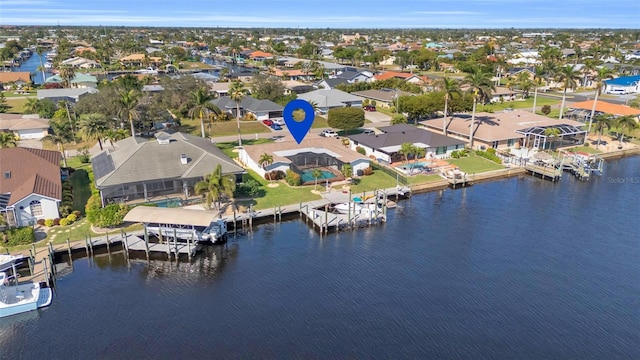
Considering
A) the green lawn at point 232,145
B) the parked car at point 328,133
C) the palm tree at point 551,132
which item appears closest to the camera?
the green lawn at point 232,145

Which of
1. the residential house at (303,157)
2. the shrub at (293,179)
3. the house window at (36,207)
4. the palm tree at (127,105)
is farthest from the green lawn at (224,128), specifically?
the house window at (36,207)

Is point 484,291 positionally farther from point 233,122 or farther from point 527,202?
point 233,122

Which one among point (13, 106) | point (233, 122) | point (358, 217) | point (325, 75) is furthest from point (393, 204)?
point (325, 75)

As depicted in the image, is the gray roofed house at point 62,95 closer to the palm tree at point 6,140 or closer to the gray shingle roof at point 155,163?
the palm tree at point 6,140

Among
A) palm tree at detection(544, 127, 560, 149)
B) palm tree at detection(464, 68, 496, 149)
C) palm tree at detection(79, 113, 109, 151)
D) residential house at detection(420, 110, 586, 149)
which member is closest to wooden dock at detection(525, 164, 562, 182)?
residential house at detection(420, 110, 586, 149)

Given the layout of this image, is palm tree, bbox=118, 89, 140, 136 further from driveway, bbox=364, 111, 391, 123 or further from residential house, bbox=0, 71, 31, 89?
residential house, bbox=0, 71, 31, 89

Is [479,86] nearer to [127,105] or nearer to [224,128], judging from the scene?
[224,128]

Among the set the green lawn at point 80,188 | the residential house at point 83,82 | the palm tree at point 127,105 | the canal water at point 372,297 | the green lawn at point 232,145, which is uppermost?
the palm tree at point 127,105
